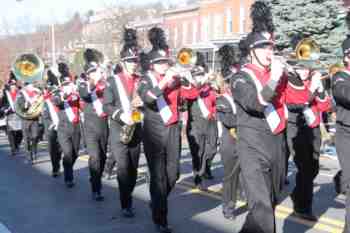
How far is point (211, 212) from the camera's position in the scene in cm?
835

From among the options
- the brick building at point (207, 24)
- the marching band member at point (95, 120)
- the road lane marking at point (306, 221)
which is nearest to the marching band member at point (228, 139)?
the road lane marking at point (306, 221)

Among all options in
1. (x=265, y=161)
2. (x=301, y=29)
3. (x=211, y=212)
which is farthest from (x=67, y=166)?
(x=301, y=29)

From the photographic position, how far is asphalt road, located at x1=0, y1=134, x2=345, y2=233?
24.9 feet

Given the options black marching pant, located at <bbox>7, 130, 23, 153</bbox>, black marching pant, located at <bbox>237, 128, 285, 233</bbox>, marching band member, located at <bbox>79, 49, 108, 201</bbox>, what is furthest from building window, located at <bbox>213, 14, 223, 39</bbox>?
black marching pant, located at <bbox>237, 128, 285, 233</bbox>

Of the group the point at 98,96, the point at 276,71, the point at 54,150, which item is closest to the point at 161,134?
the point at 276,71

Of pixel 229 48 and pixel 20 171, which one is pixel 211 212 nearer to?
pixel 229 48

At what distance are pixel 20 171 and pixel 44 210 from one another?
411 centimetres

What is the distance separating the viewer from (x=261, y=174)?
548cm

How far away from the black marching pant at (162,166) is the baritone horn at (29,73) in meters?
7.17

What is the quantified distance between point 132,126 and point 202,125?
2.60 meters

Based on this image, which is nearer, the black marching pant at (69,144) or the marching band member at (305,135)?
the marching band member at (305,135)

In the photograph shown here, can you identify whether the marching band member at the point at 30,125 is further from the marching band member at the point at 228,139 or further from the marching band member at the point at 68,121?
the marching band member at the point at 228,139

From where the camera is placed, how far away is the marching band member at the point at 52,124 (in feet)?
38.8

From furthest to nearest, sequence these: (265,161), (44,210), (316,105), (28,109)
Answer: (28,109), (44,210), (316,105), (265,161)
